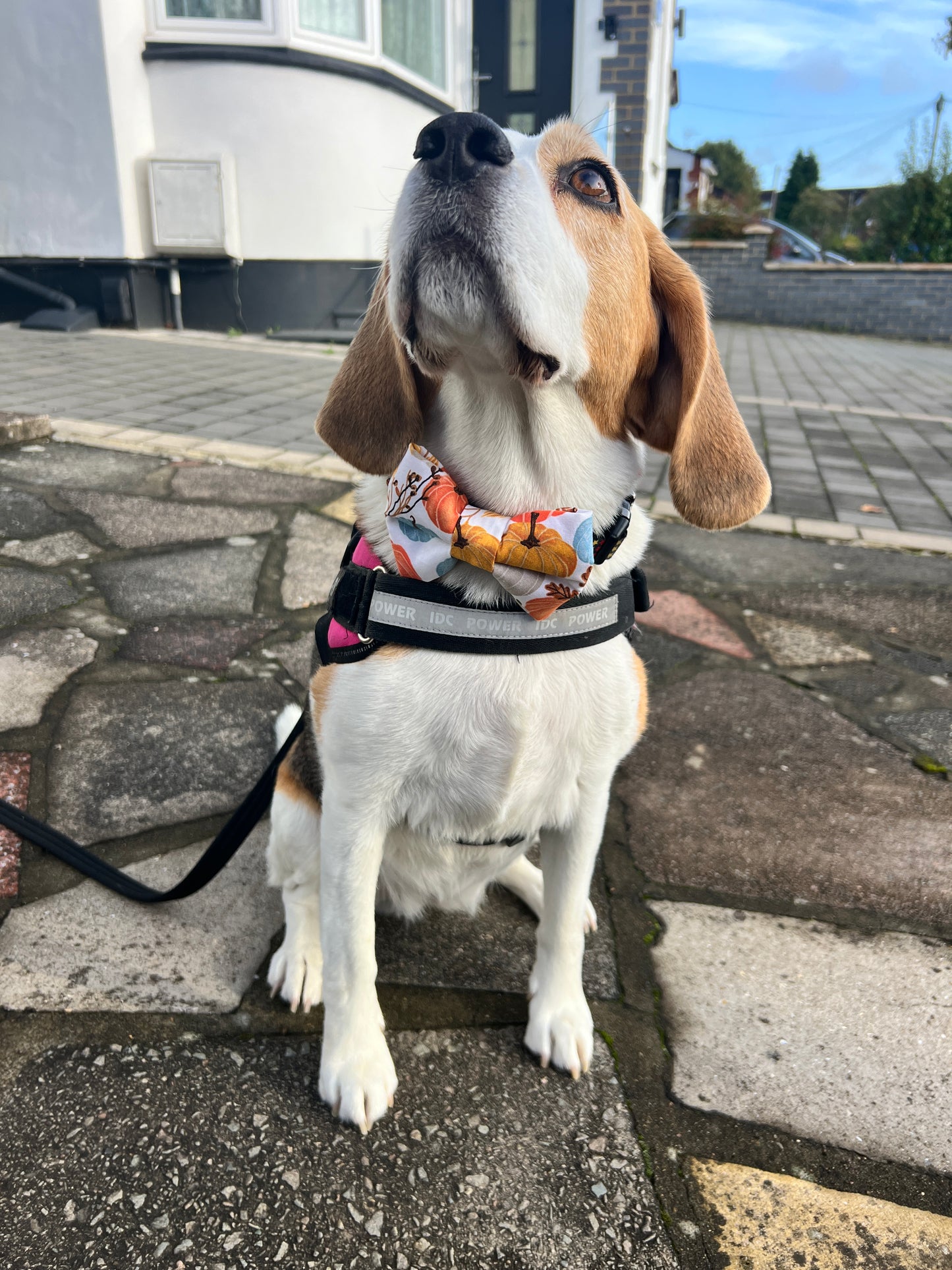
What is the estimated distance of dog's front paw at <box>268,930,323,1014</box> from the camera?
1.78m

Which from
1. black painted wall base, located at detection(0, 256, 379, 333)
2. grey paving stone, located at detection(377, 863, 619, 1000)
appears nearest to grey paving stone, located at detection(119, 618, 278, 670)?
grey paving stone, located at detection(377, 863, 619, 1000)

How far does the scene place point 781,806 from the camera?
2.53 metres

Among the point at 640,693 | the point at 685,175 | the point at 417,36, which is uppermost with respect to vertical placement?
the point at 685,175

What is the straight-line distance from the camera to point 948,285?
52.5ft

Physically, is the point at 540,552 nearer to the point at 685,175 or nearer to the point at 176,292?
the point at 176,292

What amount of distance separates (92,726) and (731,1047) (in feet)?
6.37

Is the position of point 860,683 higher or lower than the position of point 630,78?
lower

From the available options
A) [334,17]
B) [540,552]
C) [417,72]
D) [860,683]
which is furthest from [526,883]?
[417,72]

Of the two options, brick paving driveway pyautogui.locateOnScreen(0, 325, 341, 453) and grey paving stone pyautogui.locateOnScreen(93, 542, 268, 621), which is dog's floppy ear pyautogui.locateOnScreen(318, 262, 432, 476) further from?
brick paving driveway pyautogui.locateOnScreen(0, 325, 341, 453)

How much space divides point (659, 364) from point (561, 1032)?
1.28 m

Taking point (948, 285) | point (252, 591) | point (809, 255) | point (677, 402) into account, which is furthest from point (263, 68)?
point (809, 255)

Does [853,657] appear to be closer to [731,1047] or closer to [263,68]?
[731,1047]

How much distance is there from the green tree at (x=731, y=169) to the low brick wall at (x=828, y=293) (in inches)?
807

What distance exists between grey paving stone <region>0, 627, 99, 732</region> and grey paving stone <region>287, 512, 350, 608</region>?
820mm
